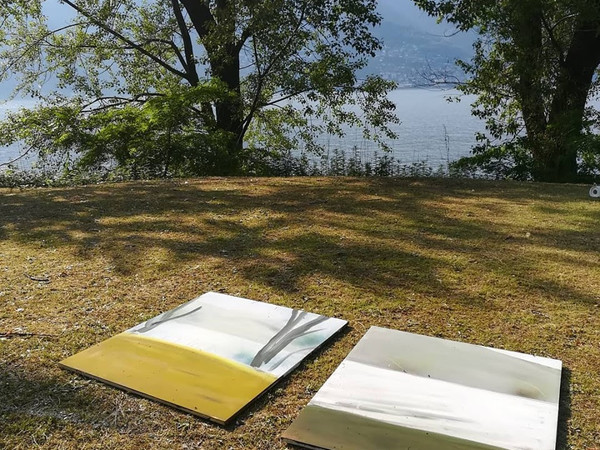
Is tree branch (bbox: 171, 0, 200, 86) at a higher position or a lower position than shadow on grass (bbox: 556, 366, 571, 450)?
higher

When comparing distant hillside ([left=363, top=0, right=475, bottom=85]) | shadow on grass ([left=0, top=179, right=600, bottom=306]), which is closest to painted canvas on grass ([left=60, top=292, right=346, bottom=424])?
shadow on grass ([left=0, top=179, right=600, bottom=306])

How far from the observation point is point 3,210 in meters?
5.19

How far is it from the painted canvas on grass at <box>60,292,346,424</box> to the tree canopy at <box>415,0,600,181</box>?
6.85 meters

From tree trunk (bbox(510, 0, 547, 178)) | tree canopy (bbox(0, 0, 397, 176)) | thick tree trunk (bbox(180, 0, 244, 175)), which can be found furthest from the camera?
tree trunk (bbox(510, 0, 547, 178))

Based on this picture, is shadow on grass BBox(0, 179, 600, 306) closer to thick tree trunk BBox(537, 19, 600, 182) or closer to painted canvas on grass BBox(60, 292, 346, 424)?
painted canvas on grass BBox(60, 292, 346, 424)

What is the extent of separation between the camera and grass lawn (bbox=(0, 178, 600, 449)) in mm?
1891

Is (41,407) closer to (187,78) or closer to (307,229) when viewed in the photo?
(307,229)

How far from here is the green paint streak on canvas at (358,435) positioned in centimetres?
168

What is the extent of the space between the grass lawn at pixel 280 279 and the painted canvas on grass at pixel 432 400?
0.09 metres

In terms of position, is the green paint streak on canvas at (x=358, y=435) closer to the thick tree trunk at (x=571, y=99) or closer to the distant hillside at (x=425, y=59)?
the thick tree trunk at (x=571, y=99)

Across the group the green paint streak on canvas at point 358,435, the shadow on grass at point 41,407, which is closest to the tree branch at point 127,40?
the shadow on grass at point 41,407

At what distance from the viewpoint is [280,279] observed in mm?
3211

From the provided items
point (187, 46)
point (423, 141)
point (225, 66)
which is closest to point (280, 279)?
point (225, 66)

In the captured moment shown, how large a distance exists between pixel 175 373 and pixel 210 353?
0.19 meters
